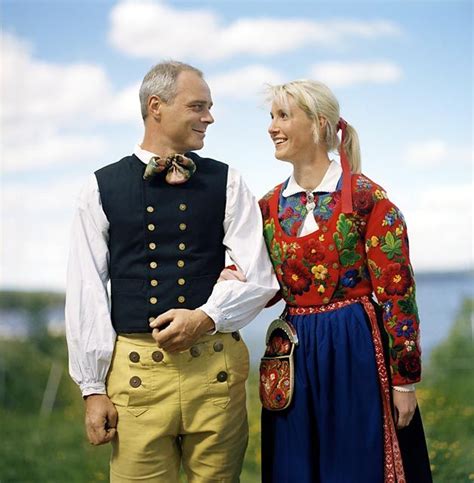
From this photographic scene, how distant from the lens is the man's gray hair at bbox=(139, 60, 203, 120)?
2496 mm

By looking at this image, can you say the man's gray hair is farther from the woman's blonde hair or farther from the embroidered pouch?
the embroidered pouch

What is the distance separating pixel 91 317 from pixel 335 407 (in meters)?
0.70

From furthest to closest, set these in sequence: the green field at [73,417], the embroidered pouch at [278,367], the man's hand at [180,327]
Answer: the green field at [73,417], the embroidered pouch at [278,367], the man's hand at [180,327]

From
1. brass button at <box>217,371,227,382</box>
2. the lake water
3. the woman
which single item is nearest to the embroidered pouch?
the woman

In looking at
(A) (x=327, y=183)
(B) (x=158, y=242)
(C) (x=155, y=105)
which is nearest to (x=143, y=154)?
(C) (x=155, y=105)

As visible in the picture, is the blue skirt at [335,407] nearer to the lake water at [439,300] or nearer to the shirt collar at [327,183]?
the shirt collar at [327,183]

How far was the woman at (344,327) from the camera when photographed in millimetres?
2455

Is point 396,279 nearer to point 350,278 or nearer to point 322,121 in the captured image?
point 350,278

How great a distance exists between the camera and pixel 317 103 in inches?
100

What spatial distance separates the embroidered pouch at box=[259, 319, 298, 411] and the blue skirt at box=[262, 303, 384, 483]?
0.08 ft

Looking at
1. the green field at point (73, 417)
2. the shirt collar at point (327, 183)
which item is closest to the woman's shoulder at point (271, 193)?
the shirt collar at point (327, 183)

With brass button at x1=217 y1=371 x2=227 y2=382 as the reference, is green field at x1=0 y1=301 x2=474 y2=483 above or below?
below

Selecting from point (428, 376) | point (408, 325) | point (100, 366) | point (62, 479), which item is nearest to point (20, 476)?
point (62, 479)

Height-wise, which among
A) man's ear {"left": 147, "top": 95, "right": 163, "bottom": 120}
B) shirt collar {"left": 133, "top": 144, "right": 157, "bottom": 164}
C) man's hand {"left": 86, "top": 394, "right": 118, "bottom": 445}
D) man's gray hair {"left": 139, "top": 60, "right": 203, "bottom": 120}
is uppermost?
man's gray hair {"left": 139, "top": 60, "right": 203, "bottom": 120}
